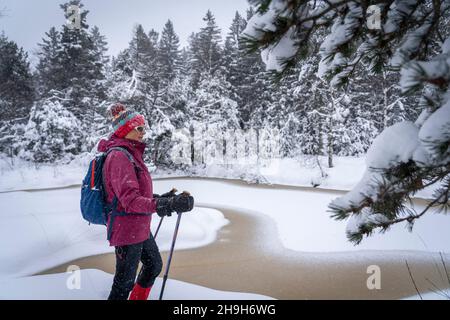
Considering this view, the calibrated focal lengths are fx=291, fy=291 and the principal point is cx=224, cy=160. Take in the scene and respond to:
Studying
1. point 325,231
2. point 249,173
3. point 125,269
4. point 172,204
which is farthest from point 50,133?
point 172,204

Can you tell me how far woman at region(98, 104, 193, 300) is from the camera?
2387 millimetres

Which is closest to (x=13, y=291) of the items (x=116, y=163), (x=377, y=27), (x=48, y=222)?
(x=116, y=163)

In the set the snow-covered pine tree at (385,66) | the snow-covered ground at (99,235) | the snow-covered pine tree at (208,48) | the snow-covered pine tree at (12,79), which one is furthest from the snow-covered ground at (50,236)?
the snow-covered pine tree at (208,48)

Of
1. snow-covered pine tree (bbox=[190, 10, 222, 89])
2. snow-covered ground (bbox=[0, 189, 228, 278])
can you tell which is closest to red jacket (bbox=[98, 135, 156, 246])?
snow-covered ground (bbox=[0, 189, 228, 278])

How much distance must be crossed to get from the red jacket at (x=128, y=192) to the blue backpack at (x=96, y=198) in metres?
0.05

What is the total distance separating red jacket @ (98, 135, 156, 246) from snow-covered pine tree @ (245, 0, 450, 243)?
56.4 inches

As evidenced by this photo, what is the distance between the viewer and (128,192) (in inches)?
92.6

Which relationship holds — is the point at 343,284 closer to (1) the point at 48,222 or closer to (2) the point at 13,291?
(2) the point at 13,291

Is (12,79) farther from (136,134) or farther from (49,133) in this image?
(136,134)

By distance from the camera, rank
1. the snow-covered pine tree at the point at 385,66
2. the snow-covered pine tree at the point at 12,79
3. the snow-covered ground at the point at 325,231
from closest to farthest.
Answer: the snow-covered pine tree at the point at 385,66 < the snow-covered ground at the point at 325,231 < the snow-covered pine tree at the point at 12,79

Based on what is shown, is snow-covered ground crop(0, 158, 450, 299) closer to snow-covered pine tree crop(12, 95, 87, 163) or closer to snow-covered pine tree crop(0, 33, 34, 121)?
snow-covered pine tree crop(12, 95, 87, 163)

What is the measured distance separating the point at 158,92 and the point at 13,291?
74.9ft

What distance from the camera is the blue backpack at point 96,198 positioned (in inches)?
98.0

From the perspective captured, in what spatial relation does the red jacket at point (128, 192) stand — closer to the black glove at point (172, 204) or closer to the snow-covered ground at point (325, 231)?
the black glove at point (172, 204)
